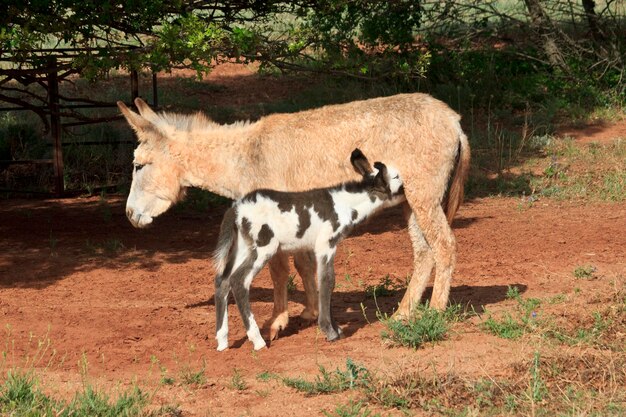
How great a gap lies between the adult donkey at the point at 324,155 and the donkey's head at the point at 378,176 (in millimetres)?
197

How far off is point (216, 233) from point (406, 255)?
8.62 feet

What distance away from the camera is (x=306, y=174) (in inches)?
300

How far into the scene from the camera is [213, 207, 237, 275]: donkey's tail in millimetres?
7242

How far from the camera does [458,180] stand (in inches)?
308

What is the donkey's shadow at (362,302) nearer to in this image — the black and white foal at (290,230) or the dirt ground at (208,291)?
the dirt ground at (208,291)

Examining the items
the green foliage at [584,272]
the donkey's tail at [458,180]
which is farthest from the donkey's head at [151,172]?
the green foliage at [584,272]

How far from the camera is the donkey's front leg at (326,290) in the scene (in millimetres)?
7090

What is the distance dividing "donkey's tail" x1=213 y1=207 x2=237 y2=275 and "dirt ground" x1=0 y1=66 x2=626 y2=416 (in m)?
0.63

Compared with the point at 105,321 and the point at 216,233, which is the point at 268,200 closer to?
the point at 105,321

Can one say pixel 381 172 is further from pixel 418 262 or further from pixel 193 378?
pixel 193 378

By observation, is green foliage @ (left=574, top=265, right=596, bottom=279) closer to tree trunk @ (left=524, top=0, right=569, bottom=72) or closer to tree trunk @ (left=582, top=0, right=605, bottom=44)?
tree trunk @ (left=524, top=0, right=569, bottom=72)

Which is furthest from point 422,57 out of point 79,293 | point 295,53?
point 79,293

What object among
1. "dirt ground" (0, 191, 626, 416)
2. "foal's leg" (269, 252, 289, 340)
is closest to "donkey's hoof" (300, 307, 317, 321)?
"dirt ground" (0, 191, 626, 416)

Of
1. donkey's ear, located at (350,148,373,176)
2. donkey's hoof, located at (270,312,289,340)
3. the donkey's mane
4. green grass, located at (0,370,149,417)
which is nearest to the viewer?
green grass, located at (0,370,149,417)
